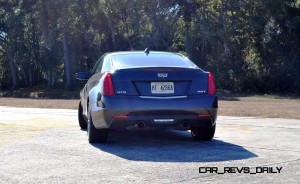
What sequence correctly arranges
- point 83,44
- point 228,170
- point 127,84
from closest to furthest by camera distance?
1. point 228,170
2. point 127,84
3. point 83,44

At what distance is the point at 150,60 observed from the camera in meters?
9.93

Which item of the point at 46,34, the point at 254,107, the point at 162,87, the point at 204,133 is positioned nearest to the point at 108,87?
the point at 162,87

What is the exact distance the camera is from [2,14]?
206 ft

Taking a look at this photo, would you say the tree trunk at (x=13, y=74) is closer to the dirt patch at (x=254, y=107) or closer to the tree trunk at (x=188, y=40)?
the tree trunk at (x=188, y=40)

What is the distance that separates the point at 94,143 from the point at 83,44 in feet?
171

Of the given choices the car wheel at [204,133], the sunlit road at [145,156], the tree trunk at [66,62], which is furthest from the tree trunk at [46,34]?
the car wheel at [204,133]

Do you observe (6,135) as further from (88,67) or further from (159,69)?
(88,67)

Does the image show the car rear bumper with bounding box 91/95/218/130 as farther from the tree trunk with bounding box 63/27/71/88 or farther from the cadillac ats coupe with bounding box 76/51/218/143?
the tree trunk with bounding box 63/27/71/88

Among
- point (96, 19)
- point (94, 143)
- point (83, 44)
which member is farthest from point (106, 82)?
point (83, 44)

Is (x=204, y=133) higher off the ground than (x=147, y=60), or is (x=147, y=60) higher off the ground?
(x=147, y=60)

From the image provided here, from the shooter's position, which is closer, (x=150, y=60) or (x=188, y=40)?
(x=150, y=60)

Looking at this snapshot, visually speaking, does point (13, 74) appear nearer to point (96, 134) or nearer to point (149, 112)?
point (96, 134)

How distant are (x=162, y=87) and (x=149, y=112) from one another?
460 millimetres

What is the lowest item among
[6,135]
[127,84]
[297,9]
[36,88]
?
[36,88]
